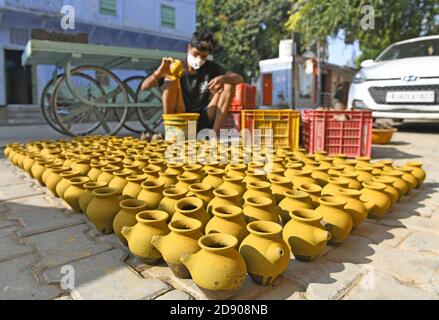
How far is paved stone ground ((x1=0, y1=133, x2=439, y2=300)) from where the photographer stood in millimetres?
1328

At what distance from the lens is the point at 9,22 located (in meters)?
10.9

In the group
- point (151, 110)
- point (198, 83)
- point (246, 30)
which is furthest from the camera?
point (246, 30)

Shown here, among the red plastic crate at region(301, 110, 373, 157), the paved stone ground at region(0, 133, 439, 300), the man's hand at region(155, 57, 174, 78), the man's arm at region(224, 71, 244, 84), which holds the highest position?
the man's hand at region(155, 57, 174, 78)

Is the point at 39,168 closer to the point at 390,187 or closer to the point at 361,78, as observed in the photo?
the point at 390,187

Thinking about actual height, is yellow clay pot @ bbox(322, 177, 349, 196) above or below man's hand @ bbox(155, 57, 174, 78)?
below

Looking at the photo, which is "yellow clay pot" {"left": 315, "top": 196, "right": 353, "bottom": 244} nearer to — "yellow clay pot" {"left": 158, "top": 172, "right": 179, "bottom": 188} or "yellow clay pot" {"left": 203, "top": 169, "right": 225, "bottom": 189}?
"yellow clay pot" {"left": 203, "top": 169, "right": 225, "bottom": 189}

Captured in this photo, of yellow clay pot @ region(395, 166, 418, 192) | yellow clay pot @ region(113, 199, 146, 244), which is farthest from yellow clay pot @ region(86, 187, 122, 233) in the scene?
yellow clay pot @ region(395, 166, 418, 192)

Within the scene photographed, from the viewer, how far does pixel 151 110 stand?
6844mm

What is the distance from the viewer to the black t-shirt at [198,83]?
15.4ft

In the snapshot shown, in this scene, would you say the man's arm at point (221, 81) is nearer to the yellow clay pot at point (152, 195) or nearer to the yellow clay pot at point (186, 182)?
the yellow clay pot at point (186, 182)

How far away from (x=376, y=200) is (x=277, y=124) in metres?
2.16

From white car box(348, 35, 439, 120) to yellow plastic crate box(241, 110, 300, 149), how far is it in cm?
219

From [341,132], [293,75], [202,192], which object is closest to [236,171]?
[202,192]
